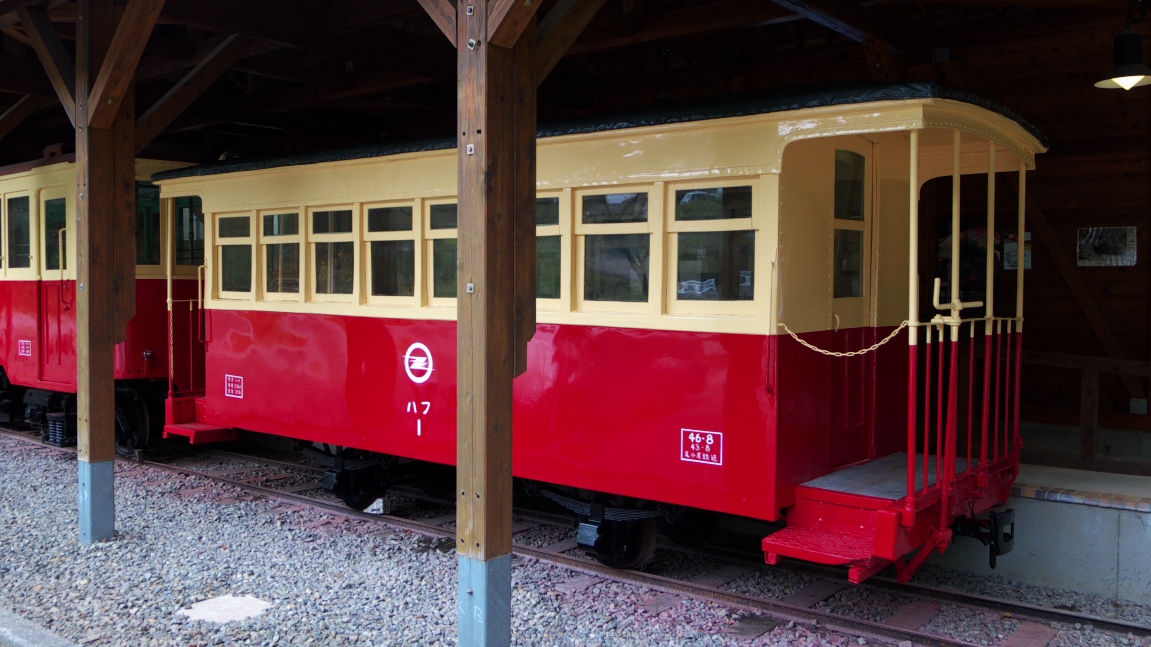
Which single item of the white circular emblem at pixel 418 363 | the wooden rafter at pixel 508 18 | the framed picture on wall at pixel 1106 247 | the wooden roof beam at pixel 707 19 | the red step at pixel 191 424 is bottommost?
the red step at pixel 191 424

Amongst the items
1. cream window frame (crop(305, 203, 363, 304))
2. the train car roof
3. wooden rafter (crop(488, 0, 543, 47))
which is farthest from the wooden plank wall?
wooden rafter (crop(488, 0, 543, 47))

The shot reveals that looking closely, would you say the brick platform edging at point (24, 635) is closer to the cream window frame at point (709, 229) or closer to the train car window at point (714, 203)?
the cream window frame at point (709, 229)

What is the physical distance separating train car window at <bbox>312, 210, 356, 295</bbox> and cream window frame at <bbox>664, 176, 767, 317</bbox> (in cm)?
261

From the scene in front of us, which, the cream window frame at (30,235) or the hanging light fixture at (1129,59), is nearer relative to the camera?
the hanging light fixture at (1129,59)

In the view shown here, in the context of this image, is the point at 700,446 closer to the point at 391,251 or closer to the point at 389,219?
the point at 391,251

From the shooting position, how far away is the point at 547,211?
18.2 feet

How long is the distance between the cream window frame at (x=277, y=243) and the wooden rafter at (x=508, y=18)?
351 centimetres

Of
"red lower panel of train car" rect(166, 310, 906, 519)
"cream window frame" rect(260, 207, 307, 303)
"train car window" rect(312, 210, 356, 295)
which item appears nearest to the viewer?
"red lower panel of train car" rect(166, 310, 906, 519)

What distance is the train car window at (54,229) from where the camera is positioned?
30.5 ft

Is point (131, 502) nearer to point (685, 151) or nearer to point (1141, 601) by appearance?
point (685, 151)

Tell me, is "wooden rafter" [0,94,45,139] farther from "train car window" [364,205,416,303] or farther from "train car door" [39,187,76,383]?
"train car window" [364,205,416,303]

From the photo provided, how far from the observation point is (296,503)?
296 inches

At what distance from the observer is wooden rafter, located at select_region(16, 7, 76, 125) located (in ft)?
20.9

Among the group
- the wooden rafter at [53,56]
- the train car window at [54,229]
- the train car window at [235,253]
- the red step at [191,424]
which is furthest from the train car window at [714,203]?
the train car window at [54,229]
